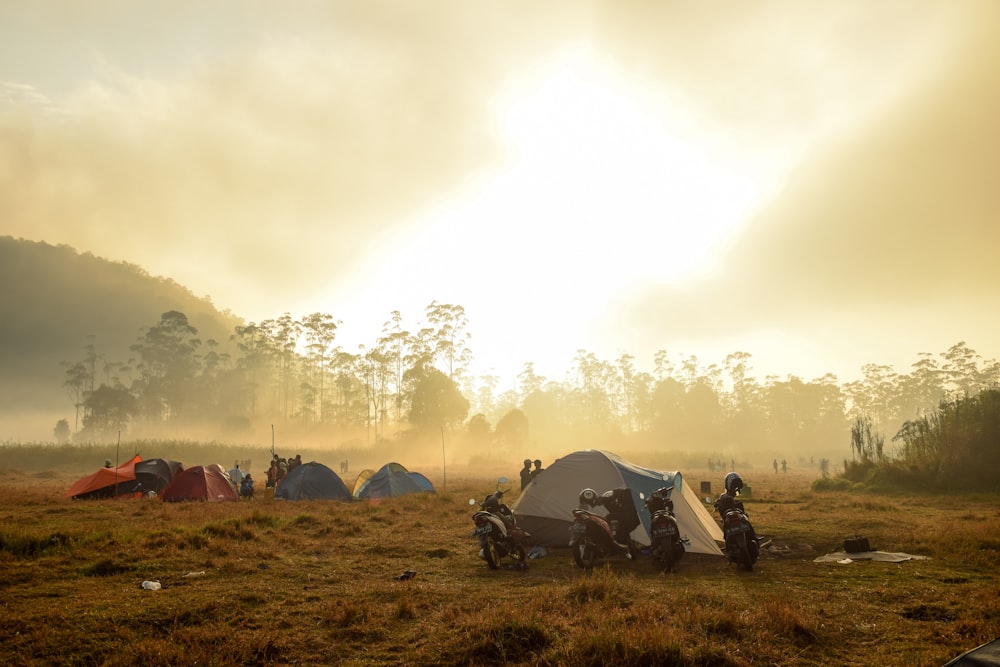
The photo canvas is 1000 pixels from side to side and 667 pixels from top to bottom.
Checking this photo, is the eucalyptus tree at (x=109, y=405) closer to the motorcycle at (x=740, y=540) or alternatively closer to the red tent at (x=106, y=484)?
the red tent at (x=106, y=484)

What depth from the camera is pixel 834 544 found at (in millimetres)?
13000

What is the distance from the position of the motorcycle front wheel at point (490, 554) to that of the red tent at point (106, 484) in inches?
757

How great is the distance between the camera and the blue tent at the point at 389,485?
2402cm

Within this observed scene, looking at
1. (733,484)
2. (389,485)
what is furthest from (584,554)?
(389,485)

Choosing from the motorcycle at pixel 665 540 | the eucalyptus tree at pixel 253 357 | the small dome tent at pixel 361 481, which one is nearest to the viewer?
the motorcycle at pixel 665 540

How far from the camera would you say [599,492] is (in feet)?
41.9

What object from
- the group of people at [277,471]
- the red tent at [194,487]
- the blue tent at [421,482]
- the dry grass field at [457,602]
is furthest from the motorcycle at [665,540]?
the group of people at [277,471]

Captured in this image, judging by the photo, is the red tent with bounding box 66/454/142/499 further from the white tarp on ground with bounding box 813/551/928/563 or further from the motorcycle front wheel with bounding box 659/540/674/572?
the white tarp on ground with bounding box 813/551/928/563

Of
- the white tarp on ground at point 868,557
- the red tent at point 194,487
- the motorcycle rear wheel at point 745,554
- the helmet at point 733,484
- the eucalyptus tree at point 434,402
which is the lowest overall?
the white tarp on ground at point 868,557

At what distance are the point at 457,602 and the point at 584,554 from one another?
3626 millimetres

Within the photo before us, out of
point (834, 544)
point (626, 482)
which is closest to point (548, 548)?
point (626, 482)

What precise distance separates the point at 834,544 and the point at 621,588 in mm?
7179

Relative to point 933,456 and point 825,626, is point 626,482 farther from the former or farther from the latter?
point 933,456

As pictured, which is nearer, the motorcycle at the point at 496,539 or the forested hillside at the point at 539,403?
the motorcycle at the point at 496,539
